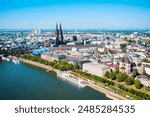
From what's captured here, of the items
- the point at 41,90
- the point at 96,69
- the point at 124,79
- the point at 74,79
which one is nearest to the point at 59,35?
the point at 96,69

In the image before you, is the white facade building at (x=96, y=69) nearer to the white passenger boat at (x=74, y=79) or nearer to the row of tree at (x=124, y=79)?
the row of tree at (x=124, y=79)

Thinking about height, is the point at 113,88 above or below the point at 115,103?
below

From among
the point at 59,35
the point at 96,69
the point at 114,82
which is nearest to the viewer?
the point at 114,82

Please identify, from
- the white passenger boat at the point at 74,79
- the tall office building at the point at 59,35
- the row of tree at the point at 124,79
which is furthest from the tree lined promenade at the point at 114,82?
the tall office building at the point at 59,35

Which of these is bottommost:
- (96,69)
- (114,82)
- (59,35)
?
(114,82)

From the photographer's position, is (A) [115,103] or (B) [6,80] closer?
(A) [115,103]

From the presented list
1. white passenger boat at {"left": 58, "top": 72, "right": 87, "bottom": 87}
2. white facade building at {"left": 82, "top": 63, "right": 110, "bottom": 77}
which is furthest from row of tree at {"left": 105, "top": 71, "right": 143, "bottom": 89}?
white passenger boat at {"left": 58, "top": 72, "right": 87, "bottom": 87}

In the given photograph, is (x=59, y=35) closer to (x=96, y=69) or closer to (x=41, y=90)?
(x=96, y=69)

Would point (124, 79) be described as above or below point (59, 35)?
below

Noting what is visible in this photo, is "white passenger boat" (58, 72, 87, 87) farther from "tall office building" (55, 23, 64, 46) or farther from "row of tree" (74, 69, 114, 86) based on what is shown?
"tall office building" (55, 23, 64, 46)

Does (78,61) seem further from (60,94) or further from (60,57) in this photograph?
(60,94)

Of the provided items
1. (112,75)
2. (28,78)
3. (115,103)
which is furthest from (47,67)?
(115,103)
